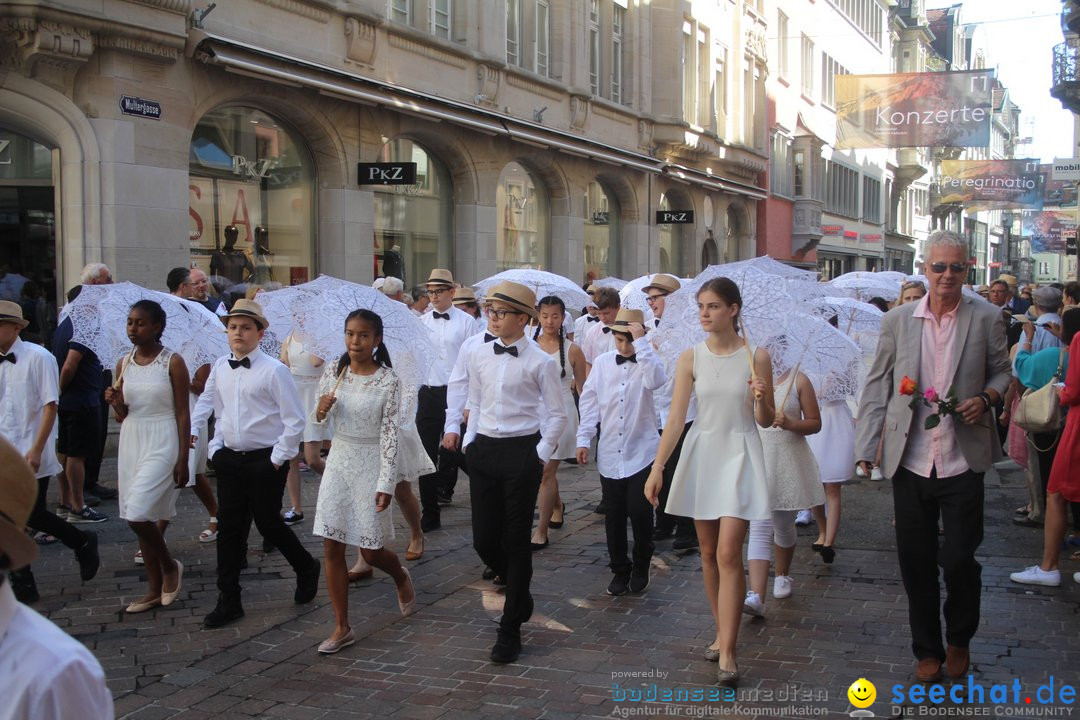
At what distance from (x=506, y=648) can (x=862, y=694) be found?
1.75 metres

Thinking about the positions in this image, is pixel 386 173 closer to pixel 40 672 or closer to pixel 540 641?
pixel 540 641

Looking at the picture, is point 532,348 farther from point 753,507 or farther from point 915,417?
point 915,417

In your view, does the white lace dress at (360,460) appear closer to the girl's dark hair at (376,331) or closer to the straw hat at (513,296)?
the girl's dark hair at (376,331)

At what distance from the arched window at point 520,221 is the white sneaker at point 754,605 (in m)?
16.4

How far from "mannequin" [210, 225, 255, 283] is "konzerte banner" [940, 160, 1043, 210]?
2870 centimetres

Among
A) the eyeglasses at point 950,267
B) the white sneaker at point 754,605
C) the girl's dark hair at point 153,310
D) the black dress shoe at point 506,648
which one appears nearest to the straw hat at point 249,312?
the girl's dark hair at point 153,310

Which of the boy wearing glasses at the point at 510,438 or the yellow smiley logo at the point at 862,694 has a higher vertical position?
the boy wearing glasses at the point at 510,438

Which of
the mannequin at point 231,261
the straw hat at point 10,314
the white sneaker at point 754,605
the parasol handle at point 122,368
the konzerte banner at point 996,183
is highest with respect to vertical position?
the konzerte banner at point 996,183

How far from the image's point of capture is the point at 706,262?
34625 millimetres

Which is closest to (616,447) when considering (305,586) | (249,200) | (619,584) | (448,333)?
(619,584)

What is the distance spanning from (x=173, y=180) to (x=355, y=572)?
8472 mm

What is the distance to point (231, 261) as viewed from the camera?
15555mm

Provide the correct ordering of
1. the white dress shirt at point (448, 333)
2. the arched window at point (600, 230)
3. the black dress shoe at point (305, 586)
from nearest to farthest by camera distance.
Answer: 1. the black dress shoe at point (305, 586)
2. the white dress shirt at point (448, 333)
3. the arched window at point (600, 230)

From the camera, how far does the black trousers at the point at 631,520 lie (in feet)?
22.5
